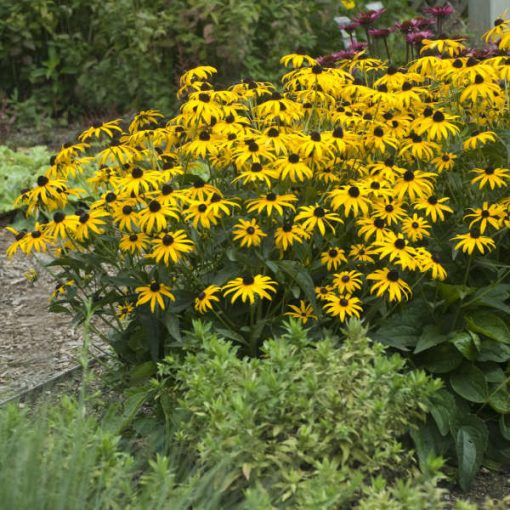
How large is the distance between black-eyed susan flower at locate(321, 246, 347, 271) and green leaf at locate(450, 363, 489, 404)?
538mm

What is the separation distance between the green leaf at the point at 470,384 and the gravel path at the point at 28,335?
140 centimetres

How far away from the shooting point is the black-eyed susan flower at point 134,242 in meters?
3.17

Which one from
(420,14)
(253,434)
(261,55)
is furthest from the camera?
(420,14)

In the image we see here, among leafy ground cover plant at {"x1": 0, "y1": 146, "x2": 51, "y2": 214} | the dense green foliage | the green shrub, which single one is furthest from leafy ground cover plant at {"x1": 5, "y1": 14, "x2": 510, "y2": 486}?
the dense green foliage

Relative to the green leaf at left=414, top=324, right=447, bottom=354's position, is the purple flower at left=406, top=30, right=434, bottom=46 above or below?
above

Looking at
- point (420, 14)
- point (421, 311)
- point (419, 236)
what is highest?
point (419, 236)

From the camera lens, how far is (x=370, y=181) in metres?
3.21

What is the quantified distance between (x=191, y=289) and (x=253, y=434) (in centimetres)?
82

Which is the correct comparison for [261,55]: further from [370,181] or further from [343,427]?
[343,427]

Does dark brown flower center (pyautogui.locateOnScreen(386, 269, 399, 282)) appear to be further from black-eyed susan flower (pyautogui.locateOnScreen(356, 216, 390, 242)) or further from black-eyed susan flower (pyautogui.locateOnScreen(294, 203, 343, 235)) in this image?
black-eyed susan flower (pyautogui.locateOnScreen(294, 203, 343, 235))

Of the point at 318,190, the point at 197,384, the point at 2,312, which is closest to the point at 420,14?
the point at 2,312

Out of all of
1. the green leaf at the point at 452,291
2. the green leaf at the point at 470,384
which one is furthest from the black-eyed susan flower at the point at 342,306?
the green leaf at the point at 470,384

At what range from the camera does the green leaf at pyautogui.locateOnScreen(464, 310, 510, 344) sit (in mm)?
3252

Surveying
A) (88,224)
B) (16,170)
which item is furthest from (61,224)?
(16,170)
